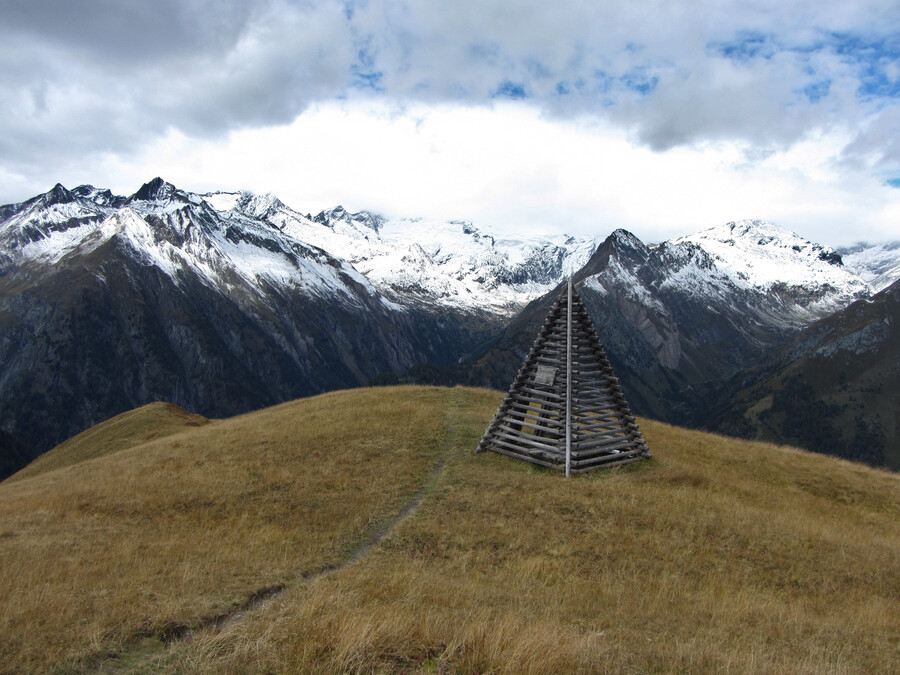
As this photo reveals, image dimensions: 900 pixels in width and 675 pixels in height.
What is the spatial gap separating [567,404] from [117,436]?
138 ft

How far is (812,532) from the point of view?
17484 mm

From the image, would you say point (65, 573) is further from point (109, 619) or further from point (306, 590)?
point (306, 590)

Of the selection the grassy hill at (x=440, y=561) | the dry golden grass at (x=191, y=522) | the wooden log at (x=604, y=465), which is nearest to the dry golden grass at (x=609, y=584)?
the grassy hill at (x=440, y=561)

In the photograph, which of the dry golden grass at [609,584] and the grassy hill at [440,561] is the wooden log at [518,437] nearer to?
the dry golden grass at [609,584]

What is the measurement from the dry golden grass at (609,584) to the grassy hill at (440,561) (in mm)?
66

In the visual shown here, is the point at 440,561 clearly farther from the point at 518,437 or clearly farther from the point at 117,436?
the point at 117,436

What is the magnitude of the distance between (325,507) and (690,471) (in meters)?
15.5

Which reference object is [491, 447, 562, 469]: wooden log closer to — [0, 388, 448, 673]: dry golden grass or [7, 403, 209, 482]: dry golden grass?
[0, 388, 448, 673]: dry golden grass

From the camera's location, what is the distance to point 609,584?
13.1 m

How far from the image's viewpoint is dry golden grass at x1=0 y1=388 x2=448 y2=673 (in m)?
9.24

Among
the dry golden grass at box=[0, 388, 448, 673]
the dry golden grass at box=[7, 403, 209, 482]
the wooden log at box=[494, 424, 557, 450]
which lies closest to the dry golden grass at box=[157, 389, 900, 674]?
the wooden log at box=[494, 424, 557, 450]

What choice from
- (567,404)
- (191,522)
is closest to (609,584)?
(567,404)

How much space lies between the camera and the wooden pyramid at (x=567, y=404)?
79.0 feet

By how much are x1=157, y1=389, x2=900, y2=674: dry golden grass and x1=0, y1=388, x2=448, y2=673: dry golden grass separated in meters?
1.61
